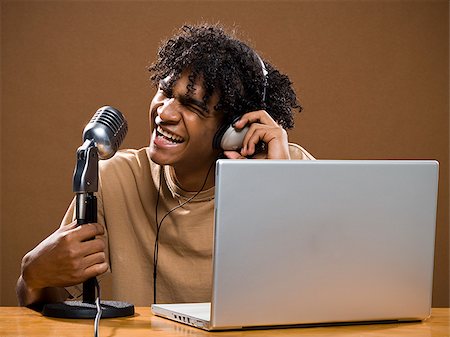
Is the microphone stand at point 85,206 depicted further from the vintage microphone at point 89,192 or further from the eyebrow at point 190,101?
the eyebrow at point 190,101

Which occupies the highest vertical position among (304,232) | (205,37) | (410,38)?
(410,38)

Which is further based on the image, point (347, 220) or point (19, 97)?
point (19, 97)

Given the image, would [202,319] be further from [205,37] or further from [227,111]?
[205,37]

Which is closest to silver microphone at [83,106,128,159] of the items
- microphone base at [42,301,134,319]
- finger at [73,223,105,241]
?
finger at [73,223,105,241]

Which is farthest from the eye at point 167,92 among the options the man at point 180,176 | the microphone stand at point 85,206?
the microphone stand at point 85,206

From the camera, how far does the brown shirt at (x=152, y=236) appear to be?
1933 millimetres

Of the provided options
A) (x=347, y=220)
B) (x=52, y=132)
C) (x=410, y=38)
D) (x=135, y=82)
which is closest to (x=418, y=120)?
(x=410, y=38)

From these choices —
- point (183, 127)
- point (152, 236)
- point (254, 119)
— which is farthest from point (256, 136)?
point (152, 236)

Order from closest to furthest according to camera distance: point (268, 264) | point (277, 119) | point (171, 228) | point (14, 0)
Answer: point (268, 264)
point (171, 228)
point (277, 119)
point (14, 0)

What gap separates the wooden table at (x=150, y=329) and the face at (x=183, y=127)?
0.54 meters

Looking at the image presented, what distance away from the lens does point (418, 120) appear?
3883 millimetres

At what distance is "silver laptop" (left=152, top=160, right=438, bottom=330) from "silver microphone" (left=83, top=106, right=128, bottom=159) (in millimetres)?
322

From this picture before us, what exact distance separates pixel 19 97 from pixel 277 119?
6.23 feet

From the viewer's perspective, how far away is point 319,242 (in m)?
1.25
